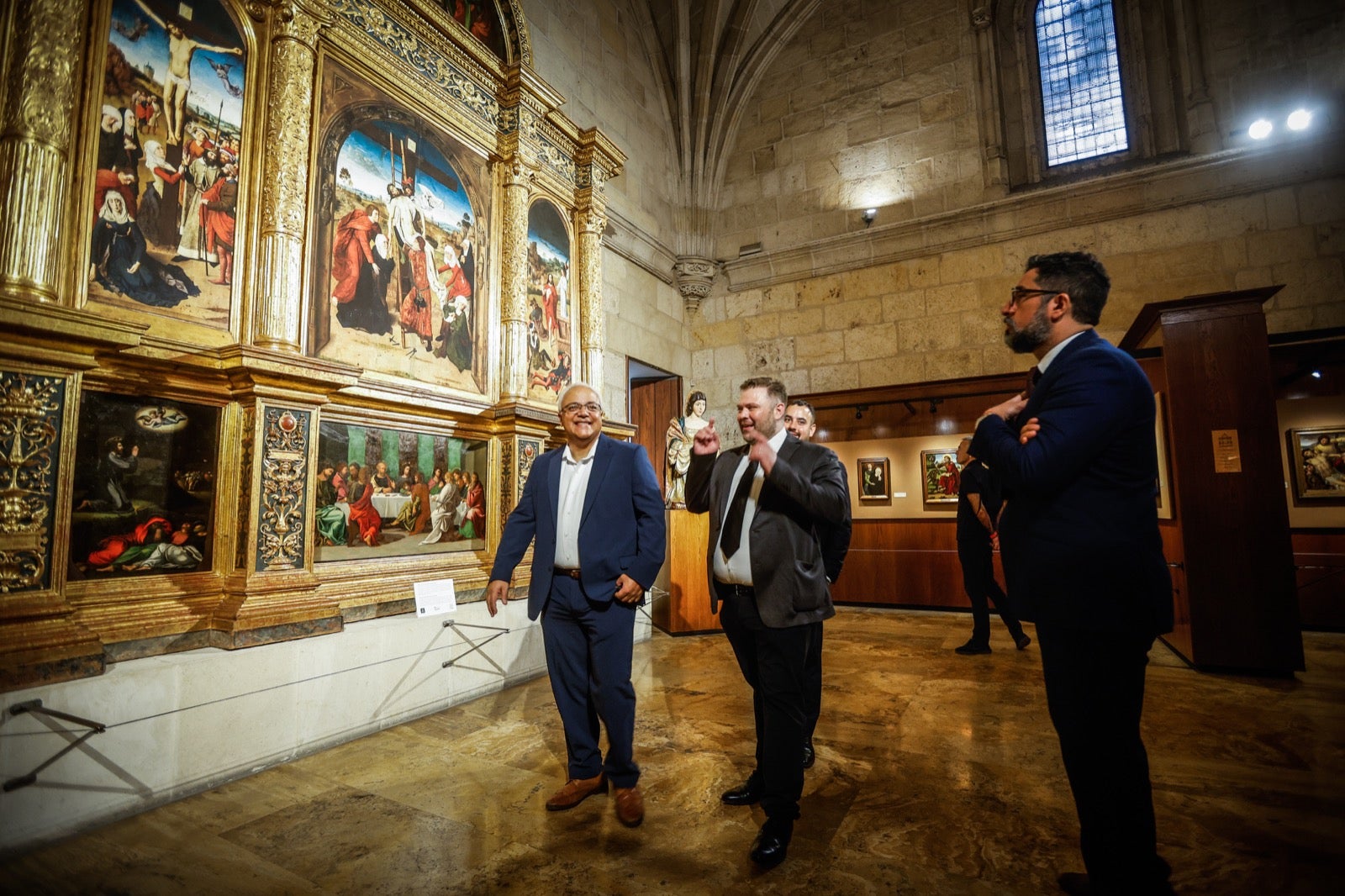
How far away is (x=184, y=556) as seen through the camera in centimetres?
322

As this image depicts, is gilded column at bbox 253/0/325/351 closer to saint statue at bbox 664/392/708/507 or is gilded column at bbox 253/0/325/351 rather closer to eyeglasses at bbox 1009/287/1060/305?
eyeglasses at bbox 1009/287/1060/305

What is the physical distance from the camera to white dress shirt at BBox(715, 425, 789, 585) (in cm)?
234

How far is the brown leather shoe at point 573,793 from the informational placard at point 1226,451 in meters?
5.05

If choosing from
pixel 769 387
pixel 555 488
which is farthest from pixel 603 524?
pixel 769 387

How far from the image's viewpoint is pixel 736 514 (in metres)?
2.42

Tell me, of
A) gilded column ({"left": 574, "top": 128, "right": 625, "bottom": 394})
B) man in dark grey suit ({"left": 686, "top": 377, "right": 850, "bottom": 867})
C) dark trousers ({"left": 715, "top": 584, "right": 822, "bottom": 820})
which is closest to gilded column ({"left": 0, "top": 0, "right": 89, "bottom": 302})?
man in dark grey suit ({"left": 686, "top": 377, "right": 850, "bottom": 867})

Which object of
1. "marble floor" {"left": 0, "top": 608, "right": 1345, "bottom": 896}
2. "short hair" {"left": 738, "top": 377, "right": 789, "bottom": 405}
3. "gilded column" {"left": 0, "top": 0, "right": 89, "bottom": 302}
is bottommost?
"marble floor" {"left": 0, "top": 608, "right": 1345, "bottom": 896}

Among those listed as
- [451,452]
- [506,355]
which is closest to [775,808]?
[451,452]

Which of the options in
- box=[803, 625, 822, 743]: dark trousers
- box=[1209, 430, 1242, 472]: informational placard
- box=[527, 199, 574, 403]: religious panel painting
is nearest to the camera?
box=[803, 625, 822, 743]: dark trousers

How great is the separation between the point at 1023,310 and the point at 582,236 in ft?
17.6

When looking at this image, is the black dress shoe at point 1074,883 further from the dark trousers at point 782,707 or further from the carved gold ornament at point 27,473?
the carved gold ornament at point 27,473

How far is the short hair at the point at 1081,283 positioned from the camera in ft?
5.86

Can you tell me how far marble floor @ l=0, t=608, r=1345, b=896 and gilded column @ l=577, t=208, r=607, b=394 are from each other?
11.4 feet

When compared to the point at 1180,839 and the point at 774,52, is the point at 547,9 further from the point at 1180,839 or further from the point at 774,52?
the point at 1180,839
